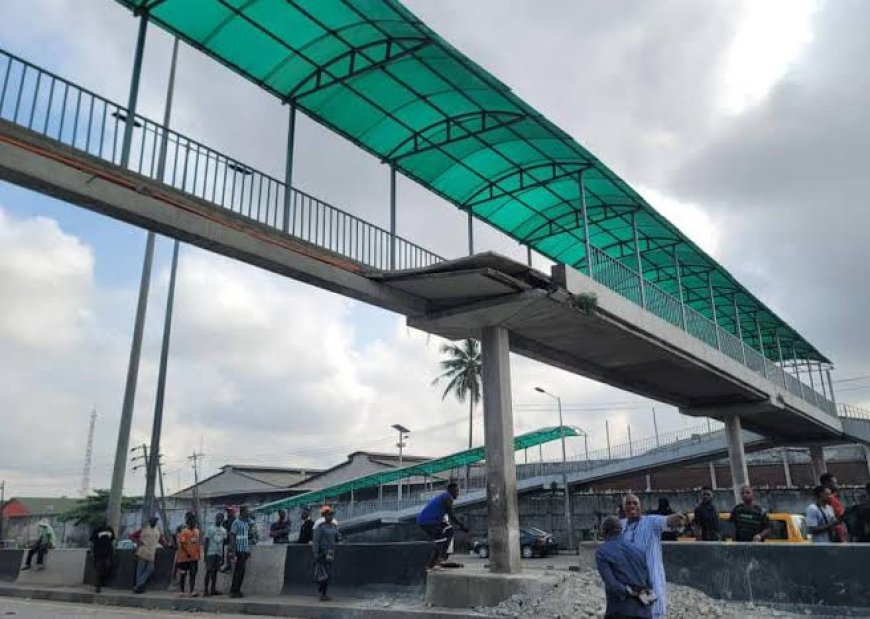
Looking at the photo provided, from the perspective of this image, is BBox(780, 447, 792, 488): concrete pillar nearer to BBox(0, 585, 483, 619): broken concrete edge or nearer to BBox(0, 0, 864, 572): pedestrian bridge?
BBox(0, 0, 864, 572): pedestrian bridge

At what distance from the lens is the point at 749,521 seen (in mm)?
10453

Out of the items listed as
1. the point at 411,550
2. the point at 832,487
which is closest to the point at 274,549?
the point at 411,550

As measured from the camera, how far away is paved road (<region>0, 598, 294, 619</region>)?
10.7 meters

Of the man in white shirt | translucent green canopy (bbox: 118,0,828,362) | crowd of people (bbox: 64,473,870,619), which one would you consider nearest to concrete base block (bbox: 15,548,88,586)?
crowd of people (bbox: 64,473,870,619)

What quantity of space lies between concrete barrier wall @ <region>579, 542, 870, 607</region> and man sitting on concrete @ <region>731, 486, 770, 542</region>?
108cm

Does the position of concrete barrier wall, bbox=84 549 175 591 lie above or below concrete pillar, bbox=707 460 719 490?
below

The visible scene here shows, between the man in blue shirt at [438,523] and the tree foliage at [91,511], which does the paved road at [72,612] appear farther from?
the tree foliage at [91,511]

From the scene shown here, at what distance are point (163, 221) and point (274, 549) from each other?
6202mm

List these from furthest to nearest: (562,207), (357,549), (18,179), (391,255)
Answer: (562,207) < (391,255) < (357,549) < (18,179)

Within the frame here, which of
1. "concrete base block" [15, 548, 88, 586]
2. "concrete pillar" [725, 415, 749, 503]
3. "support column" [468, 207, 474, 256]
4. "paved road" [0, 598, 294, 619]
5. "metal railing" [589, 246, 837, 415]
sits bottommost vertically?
"paved road" [0, 598, 294, 619]

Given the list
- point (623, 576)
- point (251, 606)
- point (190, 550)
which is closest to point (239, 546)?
point (251, 606)

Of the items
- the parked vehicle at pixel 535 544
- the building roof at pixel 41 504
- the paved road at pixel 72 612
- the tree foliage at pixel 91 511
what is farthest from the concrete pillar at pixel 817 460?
the building roof at pixel 41 504

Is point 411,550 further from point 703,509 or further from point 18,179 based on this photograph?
point 18,179

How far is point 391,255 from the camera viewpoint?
13.6 metres
